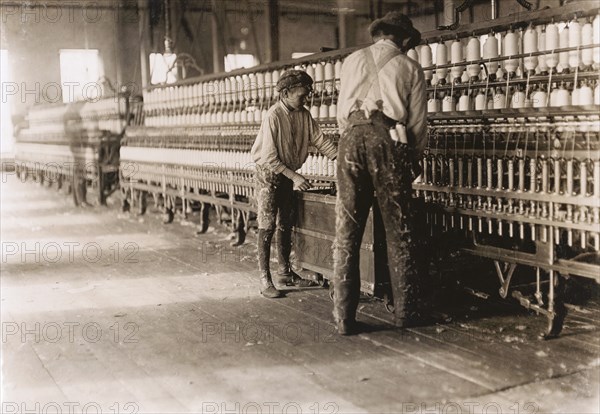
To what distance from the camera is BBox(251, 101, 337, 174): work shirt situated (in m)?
5.66

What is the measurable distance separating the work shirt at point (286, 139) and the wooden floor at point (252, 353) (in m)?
1.07

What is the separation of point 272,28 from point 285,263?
23.9 ft

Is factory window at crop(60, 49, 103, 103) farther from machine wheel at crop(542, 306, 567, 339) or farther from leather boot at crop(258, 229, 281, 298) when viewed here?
machine wheel at crop(542, 306, 567, 339)

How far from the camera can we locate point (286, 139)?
576 cm

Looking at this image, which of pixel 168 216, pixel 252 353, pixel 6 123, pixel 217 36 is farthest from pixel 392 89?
pixel 6 123

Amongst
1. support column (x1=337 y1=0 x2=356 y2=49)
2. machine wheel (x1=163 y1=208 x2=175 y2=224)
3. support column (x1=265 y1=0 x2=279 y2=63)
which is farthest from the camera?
support column (x1=337 y1=0 x2=356 y2=49)

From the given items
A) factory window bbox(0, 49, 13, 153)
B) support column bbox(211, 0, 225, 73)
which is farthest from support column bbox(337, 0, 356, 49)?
factory window bbox(0, 49, 13, 153)

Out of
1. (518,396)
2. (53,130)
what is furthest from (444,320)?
(53,130)

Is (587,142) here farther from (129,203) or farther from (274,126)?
(129,203)

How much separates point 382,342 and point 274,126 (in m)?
2.08

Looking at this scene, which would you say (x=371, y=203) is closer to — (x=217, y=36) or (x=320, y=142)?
(x=320, y=142)

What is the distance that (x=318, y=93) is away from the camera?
6.86 m

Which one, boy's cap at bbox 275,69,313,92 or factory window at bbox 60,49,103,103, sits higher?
factory window at bbox 60,49,103,103

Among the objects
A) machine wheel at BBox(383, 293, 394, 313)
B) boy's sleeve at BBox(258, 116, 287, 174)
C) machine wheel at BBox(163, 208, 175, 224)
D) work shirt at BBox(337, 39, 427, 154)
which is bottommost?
machine wheel at BBox(383, 293, 394, 313)
